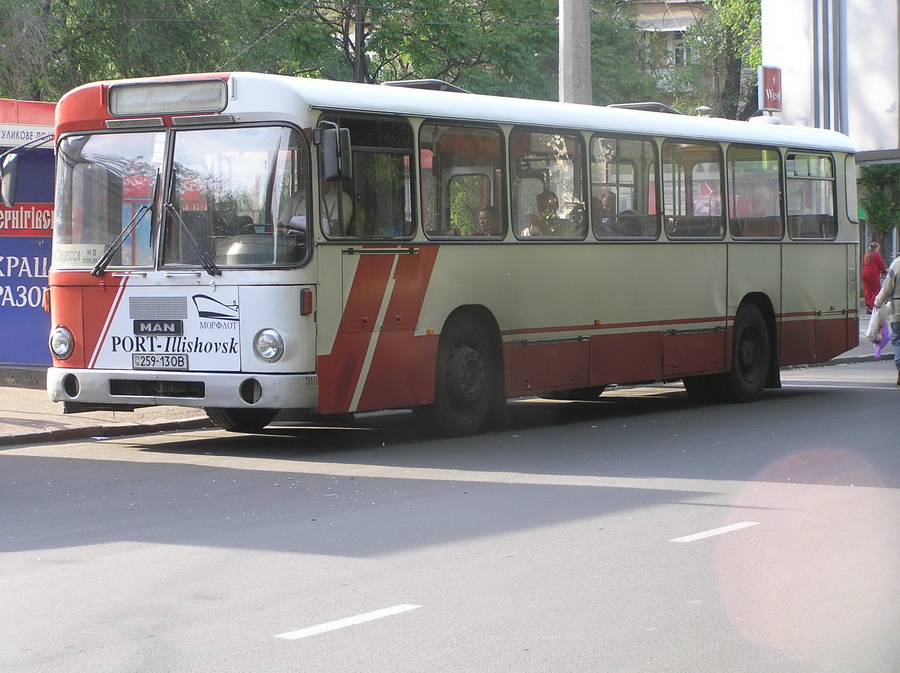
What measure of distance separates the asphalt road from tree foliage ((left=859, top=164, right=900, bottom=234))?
107ft

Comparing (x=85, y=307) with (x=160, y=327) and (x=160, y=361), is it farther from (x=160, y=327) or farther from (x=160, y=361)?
(x=160, y=361)

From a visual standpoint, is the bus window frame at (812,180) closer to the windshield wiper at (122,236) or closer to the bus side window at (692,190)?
the bus side window at (692,190)

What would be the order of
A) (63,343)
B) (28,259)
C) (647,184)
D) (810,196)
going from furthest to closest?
(810,196), (28,259), (647,184), (63,343)

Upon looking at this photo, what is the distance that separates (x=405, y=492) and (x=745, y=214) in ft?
26.6

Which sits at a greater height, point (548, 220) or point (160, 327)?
point (548, 220)

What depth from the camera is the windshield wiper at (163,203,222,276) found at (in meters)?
11.4

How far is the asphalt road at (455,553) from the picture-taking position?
5.59 metres

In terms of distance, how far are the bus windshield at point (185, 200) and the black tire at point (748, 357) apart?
6846 mm

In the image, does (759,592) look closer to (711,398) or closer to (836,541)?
(836,541)

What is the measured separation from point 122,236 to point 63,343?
1.09 meters

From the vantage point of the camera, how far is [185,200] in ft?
38.1

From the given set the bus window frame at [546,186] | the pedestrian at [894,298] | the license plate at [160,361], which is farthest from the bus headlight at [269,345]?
the pedestrian at [894,298]

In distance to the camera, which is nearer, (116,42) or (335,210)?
(335,210)

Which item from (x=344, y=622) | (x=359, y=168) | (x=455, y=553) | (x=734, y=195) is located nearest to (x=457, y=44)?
(x=734, y=195)
